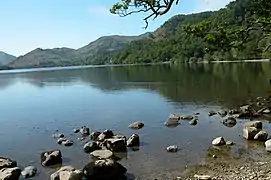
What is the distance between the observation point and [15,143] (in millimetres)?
26578

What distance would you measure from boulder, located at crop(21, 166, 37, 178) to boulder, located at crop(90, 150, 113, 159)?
369 cm

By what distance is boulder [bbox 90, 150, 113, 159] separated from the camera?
68.9 ft

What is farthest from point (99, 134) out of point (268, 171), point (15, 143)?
point (268, 171)

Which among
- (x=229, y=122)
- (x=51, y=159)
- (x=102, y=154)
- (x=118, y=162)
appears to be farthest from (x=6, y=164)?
(x=229, y=122)

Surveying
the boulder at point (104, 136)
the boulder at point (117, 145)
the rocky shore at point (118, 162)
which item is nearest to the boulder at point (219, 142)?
the rocky shore at point (118, 162)

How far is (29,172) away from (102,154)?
443cm

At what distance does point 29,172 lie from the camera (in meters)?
18.9

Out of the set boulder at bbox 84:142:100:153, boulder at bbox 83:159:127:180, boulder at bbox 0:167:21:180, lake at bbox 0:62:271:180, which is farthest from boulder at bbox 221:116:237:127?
boulder at bbox 0:167:21:180

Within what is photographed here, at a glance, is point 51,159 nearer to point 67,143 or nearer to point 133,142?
point 67,143

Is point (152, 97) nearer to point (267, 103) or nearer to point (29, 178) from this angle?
point (267, 103)

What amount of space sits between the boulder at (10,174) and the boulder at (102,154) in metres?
4.62

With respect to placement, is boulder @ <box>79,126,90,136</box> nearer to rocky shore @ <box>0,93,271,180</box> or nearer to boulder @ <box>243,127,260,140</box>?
rocky shore @ <box>0,93,271,180</box>

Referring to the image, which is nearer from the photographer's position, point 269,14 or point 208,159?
point 208,159

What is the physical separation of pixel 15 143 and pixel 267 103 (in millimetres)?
25104
